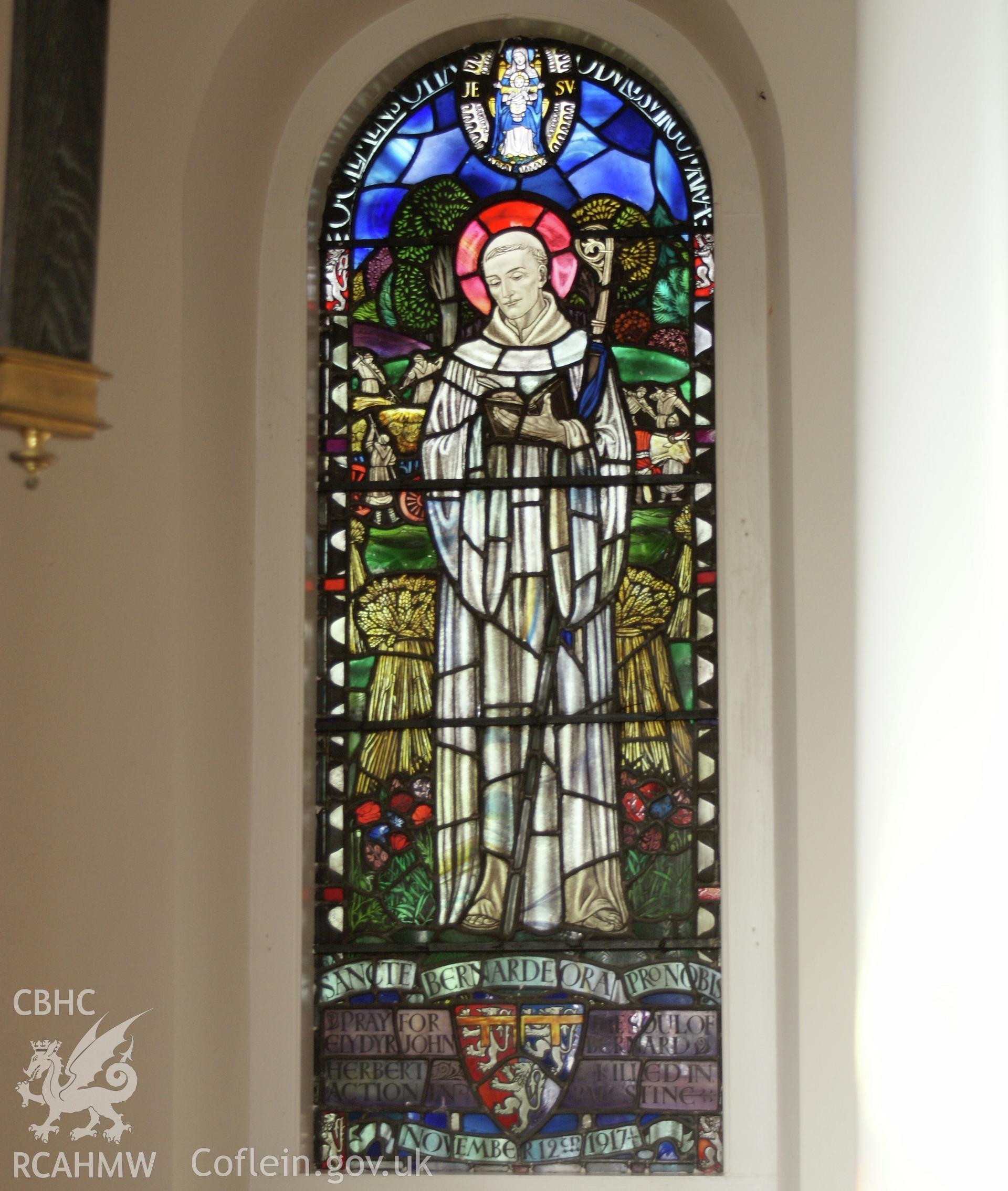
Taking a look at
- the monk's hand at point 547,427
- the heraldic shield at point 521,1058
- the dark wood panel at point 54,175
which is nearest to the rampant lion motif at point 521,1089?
the heraldic shield at point 521,1058

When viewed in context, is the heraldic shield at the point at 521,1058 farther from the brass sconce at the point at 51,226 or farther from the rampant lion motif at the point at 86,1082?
the brass sconce at the point at 51,226

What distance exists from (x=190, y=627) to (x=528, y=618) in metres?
1.00

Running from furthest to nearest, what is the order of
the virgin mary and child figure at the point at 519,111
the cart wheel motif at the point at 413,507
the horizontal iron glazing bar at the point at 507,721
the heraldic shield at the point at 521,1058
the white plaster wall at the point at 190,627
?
1. the virgin mary and child figure at the point at 519,111
2. the cart wheel motif at the point at 413,507
3. the horizontal iron glazing bar at the point at 507,721
4. the heraldic shield at the point at 521,1058
5. the white plaster wall at the point at 190,627

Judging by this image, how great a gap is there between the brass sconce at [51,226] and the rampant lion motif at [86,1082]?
6.88 ft

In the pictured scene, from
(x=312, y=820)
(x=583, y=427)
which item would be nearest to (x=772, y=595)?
(x=583, y=427)

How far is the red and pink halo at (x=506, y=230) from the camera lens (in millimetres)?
4484

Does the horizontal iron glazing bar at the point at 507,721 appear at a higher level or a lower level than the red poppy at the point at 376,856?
higher

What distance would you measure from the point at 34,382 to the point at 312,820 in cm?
254

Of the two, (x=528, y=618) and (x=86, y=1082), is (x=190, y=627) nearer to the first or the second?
(x=528, y=618)

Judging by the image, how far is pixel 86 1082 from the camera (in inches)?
144

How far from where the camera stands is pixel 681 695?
420cm

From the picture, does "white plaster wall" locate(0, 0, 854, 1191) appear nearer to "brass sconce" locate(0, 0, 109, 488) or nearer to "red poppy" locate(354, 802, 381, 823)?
"red poppy" locate(354, 802, 381, 823)

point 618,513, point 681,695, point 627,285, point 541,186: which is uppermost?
point 541,186

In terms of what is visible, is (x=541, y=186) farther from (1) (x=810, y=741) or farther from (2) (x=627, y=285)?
(1) (x=810, y=741)
